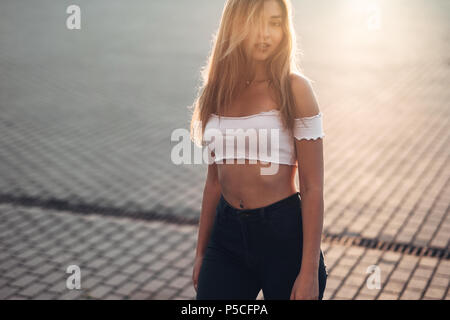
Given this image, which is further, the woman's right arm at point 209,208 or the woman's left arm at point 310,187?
the woman's right arm at point 209,208

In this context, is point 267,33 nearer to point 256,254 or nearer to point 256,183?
point 256,183

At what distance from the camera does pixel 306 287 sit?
2.17 metres

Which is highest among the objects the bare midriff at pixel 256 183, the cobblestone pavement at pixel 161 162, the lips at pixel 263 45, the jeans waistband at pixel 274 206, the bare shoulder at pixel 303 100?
the lips at pixel 263 45

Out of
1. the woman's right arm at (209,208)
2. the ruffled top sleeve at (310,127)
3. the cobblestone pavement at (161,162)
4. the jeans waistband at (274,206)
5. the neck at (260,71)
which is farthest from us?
the cobblestone pavement at (161,162)

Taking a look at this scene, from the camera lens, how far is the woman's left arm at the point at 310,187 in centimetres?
216

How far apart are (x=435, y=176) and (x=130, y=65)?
7.56 meters

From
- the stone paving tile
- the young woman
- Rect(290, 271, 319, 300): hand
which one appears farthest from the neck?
the stone paving tile

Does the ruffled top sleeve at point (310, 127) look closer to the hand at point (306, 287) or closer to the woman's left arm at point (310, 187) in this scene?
the woman's left arm at point (310, 187)

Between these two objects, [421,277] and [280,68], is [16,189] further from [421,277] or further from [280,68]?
[280,68]

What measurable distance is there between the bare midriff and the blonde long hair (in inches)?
8.1

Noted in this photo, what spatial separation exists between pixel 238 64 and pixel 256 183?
0.52 metres

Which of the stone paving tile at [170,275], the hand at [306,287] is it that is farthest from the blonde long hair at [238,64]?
the stone paving tile at [170,275]

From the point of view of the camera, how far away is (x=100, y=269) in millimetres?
4660
